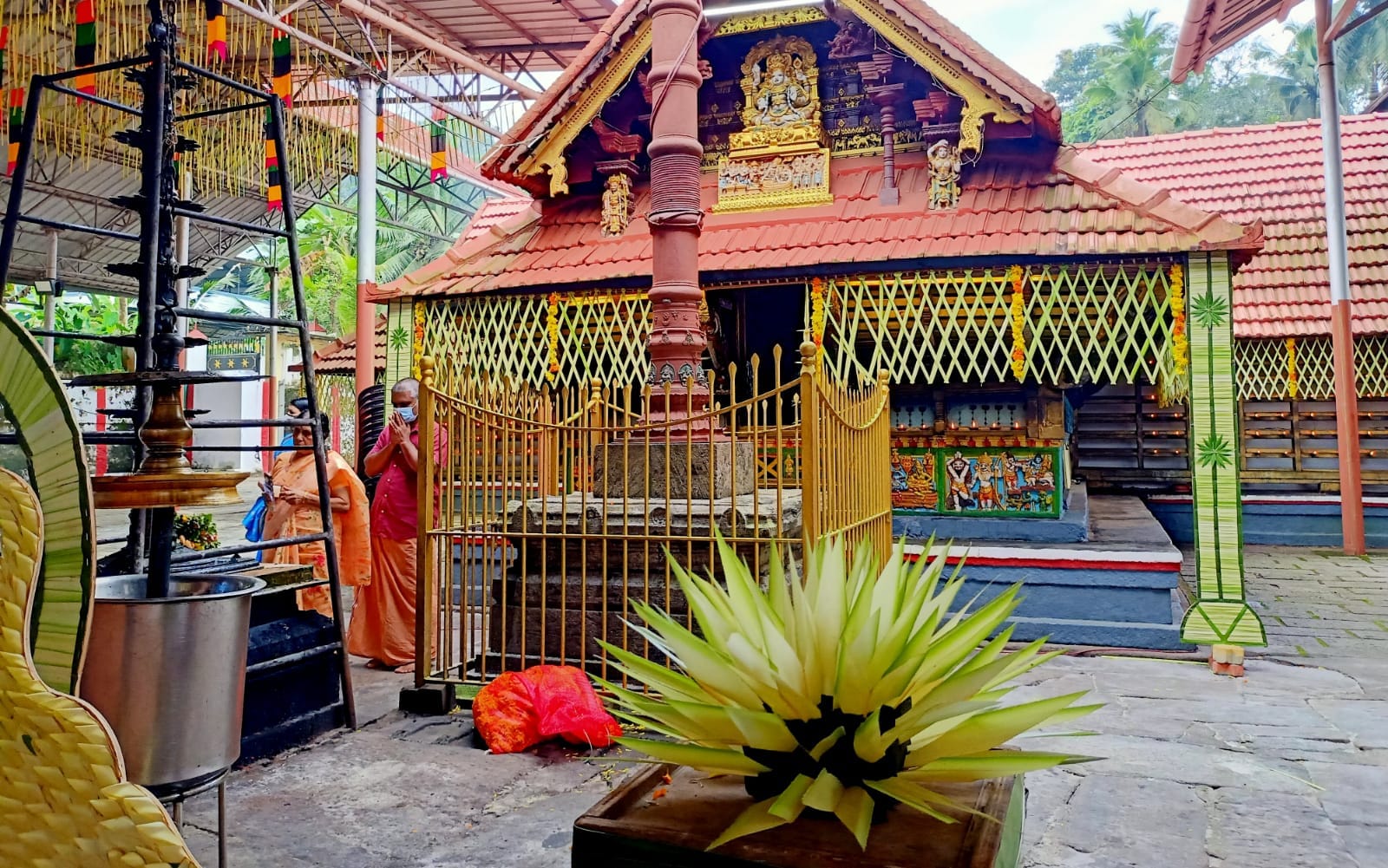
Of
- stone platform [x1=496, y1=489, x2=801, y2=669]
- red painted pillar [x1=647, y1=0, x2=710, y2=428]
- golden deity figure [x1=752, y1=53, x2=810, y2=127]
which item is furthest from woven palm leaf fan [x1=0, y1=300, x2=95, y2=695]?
golden deity figure [x1=752, y1=53, x2=810, y2=127]

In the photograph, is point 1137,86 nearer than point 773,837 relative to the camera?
No

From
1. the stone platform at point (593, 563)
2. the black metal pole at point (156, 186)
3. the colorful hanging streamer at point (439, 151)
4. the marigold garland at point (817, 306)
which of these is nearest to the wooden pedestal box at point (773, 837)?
the black metal pole at point (156, 186)

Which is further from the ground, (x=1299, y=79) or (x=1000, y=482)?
(x=1299, y=79)

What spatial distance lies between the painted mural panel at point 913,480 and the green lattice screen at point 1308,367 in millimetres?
6105

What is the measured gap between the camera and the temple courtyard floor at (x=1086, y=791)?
318 cm

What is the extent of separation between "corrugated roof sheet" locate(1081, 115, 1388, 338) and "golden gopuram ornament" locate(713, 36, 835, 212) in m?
6.29

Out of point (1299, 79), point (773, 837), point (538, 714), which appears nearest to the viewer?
point (773, 837)

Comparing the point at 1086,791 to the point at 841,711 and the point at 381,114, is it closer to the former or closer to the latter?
the point at 841,711

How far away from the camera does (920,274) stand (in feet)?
23.2

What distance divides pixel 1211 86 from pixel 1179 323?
40648mm

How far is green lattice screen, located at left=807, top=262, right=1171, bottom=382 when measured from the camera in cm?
659

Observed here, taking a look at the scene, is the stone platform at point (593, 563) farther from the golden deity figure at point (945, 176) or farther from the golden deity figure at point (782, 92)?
the golden deity figure at point (782, 92)

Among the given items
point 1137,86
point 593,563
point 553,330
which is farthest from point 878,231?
point 1137,86

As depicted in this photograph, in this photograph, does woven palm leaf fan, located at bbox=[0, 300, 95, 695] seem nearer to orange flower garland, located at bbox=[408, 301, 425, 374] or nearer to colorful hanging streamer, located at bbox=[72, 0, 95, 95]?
colorful hanging streamer, located at bbox=[72, 0, 95, 95]
